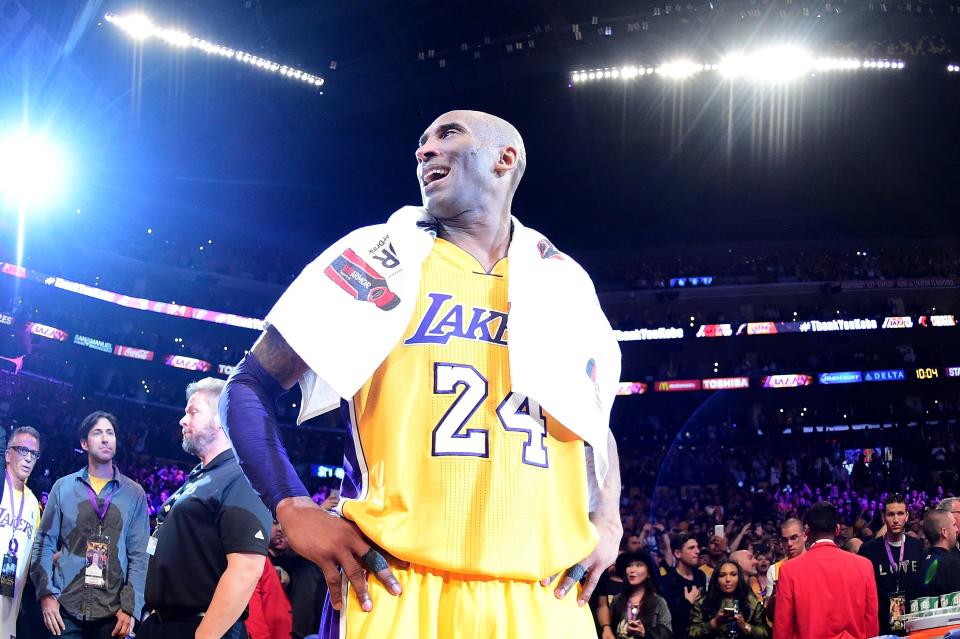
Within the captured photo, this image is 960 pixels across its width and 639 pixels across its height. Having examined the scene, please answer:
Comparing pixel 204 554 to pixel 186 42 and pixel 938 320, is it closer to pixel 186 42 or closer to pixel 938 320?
pixel 186 42

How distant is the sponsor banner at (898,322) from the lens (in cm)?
2416

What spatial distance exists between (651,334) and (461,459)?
2419 cm

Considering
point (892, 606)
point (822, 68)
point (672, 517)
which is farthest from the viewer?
point (822, 68)

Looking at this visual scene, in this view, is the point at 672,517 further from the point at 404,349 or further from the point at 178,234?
the point at 178,234

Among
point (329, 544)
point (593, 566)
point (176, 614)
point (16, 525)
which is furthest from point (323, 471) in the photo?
point (329, 544)

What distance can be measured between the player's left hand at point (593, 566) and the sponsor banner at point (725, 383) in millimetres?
24162

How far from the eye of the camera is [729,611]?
6066 millimetres

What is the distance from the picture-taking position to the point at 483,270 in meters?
1.91

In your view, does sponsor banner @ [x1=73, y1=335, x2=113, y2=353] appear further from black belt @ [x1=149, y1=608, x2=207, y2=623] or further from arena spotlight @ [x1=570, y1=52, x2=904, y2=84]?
black belt @ [x1=149, y1=608, x2=207, y2=623]

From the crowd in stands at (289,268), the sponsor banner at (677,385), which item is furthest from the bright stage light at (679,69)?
the sponsor banner at (677,385)

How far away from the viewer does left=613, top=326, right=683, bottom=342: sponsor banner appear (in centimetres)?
2508

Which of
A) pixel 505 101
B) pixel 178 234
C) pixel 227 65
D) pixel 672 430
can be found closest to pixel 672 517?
pixel 672 430

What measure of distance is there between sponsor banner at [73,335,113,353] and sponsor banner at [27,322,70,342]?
1.33 ft

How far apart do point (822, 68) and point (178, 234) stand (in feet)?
64.1
